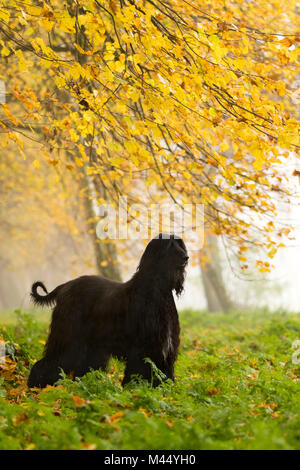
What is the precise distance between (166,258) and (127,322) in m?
0.85

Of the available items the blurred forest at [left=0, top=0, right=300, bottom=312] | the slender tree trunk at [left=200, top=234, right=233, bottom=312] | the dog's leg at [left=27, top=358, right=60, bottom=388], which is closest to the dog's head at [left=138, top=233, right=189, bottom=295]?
the blurred forest at [left=0, top=0, right=300, bottom=312]

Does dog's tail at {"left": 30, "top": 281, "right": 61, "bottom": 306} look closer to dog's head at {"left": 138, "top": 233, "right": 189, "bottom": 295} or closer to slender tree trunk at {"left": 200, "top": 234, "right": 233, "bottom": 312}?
dog's head at {"left": 138, "top": 233, "right": 189, "bottom": 295}

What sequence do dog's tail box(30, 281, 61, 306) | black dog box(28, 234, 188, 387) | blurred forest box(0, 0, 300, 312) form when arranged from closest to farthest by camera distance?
blurred forest box(0, 0, 300, 312) → black dog box(28, 234, 188, 387) → dog's tail box(30, 281, 61, 306)

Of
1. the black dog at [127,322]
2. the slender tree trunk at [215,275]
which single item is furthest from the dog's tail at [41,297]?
the slender tree trunk at [215,275]

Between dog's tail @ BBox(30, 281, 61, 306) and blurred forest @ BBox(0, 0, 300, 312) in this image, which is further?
dog's tail @ BBox(30, 281, 61, 306)

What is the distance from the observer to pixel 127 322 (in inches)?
211

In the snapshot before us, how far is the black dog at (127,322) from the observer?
5.31m

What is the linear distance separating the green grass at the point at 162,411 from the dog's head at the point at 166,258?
1.20 m

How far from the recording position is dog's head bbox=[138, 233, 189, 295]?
17.5ft

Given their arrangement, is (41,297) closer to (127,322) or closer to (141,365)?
(127,322)

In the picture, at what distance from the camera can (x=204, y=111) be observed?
5.88 m
